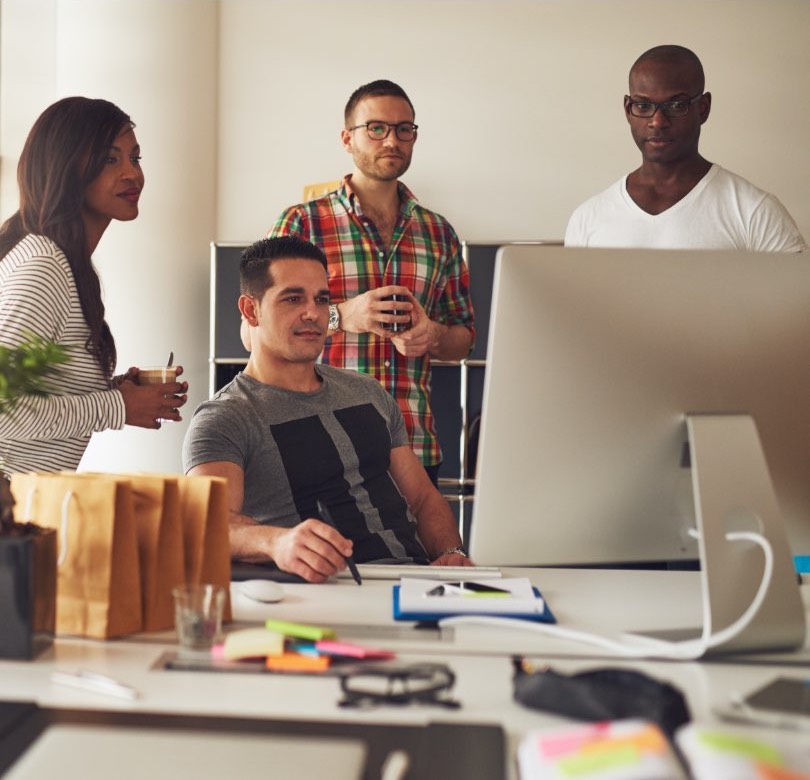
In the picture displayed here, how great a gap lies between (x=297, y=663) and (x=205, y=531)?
271mm

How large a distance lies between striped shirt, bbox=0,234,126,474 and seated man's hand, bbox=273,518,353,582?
57 centimetres

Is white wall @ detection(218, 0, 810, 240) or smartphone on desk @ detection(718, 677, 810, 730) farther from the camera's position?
white wall @ detection(218, 0, 810, 240)

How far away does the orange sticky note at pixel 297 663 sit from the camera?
1.17 meters

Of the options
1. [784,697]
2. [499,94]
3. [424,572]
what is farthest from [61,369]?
[499,94]

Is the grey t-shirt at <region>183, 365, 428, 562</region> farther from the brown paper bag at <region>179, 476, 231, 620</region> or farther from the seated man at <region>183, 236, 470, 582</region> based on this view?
the brown paper bag at <region>179, 476, 231, 620</region>

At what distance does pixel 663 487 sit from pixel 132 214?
148cm

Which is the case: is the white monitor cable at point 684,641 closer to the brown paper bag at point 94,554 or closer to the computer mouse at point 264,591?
the computer mouse at point 264,591

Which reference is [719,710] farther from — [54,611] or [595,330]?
[54,611]

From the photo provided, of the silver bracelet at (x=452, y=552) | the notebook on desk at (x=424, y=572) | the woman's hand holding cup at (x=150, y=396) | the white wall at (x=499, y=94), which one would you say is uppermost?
the white wall at (x=499, y=94)

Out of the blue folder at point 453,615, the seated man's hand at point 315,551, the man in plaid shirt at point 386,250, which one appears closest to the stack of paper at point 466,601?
the blue folder at point 453,615

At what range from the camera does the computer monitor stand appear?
4.17 feet

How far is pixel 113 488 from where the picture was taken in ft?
4.17

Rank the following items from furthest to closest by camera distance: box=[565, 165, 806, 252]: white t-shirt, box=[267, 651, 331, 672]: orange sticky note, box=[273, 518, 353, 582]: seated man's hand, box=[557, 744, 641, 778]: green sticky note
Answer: box=[565, 165, 806, 252]: white t-shirt, box=[273, 518, 353, 582]: seated man's hand, box=[267, 651, 331, 672]: orange sticky note, box=[557, 744, 641, 778]: green sticky note

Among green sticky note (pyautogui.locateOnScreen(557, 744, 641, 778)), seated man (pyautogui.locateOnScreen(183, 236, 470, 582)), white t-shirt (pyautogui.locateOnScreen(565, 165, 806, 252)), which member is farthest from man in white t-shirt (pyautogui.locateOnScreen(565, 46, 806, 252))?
green sticky note (pyautogui.locateOnScreen(557, 744, 641, 778))
